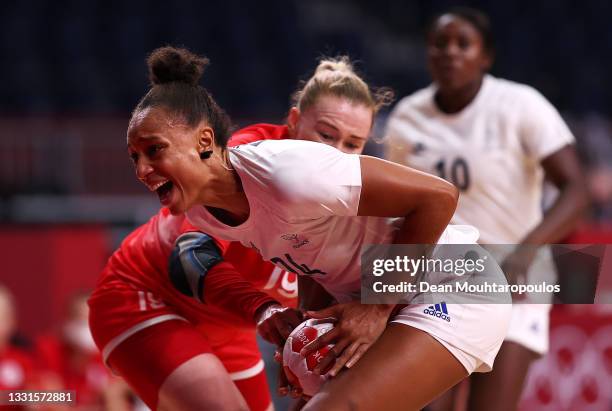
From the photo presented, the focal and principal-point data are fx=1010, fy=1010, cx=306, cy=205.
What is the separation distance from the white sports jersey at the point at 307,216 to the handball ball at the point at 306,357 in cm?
25

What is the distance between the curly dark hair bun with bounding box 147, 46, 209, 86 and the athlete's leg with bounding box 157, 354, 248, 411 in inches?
43.1

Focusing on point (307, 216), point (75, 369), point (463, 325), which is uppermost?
point (307, 216)

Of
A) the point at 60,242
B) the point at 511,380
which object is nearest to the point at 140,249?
the point at 511,380

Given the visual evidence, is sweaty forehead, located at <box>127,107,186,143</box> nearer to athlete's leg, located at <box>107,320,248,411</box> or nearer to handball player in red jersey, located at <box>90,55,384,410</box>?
handball player in red jersey, located at <box>90,55,384,410</box>

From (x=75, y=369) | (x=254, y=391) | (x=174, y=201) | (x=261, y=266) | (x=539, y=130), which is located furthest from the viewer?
(x=75, y=369)

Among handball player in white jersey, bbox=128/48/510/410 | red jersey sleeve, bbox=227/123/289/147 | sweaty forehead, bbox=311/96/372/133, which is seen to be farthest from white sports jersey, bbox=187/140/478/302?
sweaty forehead, bbox=311/96/372/133

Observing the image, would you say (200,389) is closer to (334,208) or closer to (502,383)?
(334,208)

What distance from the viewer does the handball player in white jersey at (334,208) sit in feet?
10.5

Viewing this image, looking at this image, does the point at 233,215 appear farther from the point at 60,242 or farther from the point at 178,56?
the point at 60,242

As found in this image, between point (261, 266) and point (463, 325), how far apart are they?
1128 millimetres

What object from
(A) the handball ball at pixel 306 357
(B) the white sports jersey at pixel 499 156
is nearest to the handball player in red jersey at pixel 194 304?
(A) the handball ball at pixel 306 357

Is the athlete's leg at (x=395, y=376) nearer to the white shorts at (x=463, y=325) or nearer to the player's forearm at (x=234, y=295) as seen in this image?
the white shorts at (x=463, y=325)

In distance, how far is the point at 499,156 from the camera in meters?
5.08

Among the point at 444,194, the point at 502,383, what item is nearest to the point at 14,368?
the point at 502,383
